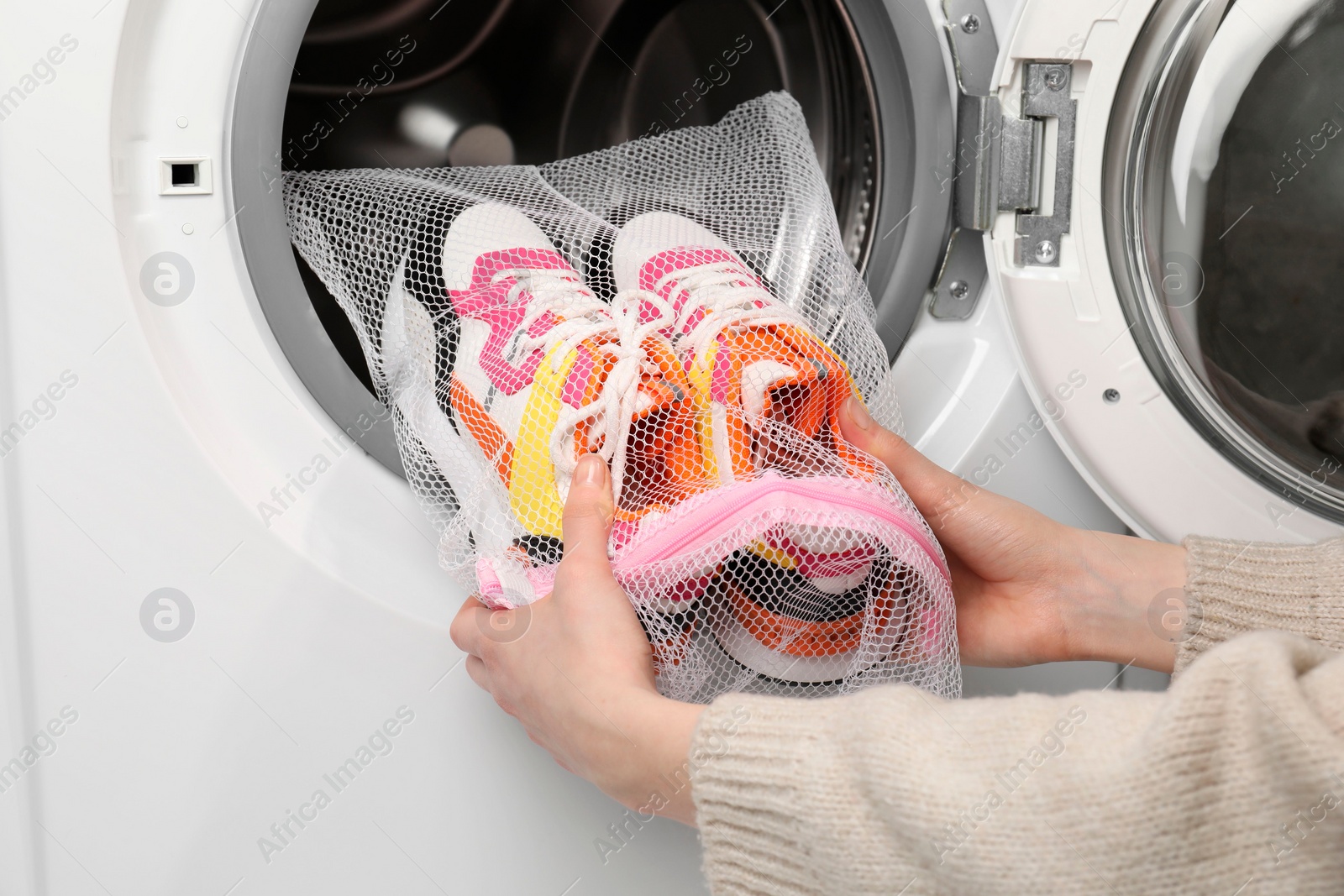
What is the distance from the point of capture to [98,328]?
1.73 feet

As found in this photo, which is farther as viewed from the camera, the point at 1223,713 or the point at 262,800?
the point at 262,800

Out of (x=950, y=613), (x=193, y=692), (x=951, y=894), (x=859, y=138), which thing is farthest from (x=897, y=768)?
(x=859, y=138)

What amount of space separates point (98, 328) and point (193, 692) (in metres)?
0.22

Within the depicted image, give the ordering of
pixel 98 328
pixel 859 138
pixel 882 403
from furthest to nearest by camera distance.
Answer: pixel 859 138 < pixel 882 403 < pixel 98 328

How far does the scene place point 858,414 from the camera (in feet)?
1.99

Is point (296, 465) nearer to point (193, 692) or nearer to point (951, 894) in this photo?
point (193, 692)

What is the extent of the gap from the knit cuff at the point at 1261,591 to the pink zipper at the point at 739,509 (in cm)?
21

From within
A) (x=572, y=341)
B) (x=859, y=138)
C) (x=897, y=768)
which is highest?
(x=859, y=138)

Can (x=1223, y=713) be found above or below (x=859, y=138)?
below
